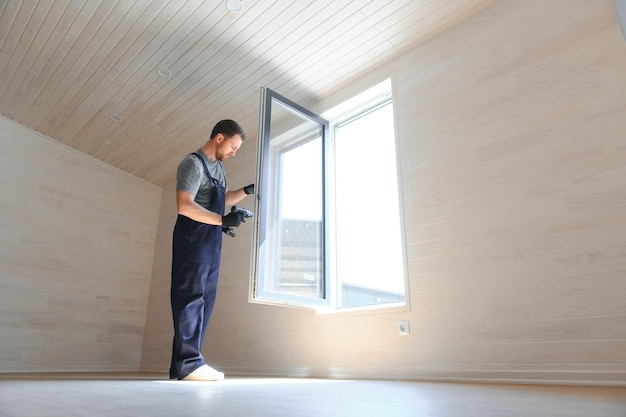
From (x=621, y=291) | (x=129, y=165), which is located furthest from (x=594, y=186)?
(x=129, y=165)

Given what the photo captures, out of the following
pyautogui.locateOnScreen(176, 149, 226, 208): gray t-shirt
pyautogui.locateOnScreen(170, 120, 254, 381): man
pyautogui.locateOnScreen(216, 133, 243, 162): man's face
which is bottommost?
pyautogui.locateOnScreen(170, 120, 254, 381): man

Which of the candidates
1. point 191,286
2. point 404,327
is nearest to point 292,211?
point 191,286

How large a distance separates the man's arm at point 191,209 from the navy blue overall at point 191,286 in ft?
0.26

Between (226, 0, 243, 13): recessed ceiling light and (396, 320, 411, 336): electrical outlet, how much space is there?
2.23 metres

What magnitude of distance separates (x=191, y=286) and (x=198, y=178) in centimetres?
60

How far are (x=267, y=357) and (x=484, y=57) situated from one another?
261 centimetres

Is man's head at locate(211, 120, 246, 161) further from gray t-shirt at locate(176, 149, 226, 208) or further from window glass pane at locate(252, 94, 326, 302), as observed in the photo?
window glass pane at locate(252, 94, 326, 302)

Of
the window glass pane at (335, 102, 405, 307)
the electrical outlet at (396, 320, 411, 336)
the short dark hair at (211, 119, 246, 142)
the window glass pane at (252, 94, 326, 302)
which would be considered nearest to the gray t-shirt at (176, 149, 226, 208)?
the short dark hair at (211, 119, 246, 142)

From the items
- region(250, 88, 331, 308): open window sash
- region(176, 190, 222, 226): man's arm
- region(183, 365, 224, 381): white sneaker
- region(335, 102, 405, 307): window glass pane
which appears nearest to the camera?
region(183, 365, 224, 381): white sneaker

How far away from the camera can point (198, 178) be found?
245 cm

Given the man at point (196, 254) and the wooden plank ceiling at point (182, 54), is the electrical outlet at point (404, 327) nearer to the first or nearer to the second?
the man at point (196, 254)

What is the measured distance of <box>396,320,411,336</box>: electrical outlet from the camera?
2570 millimetres

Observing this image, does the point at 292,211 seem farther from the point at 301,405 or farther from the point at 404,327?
the point at 301,405

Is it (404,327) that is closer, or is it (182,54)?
(404,327)
